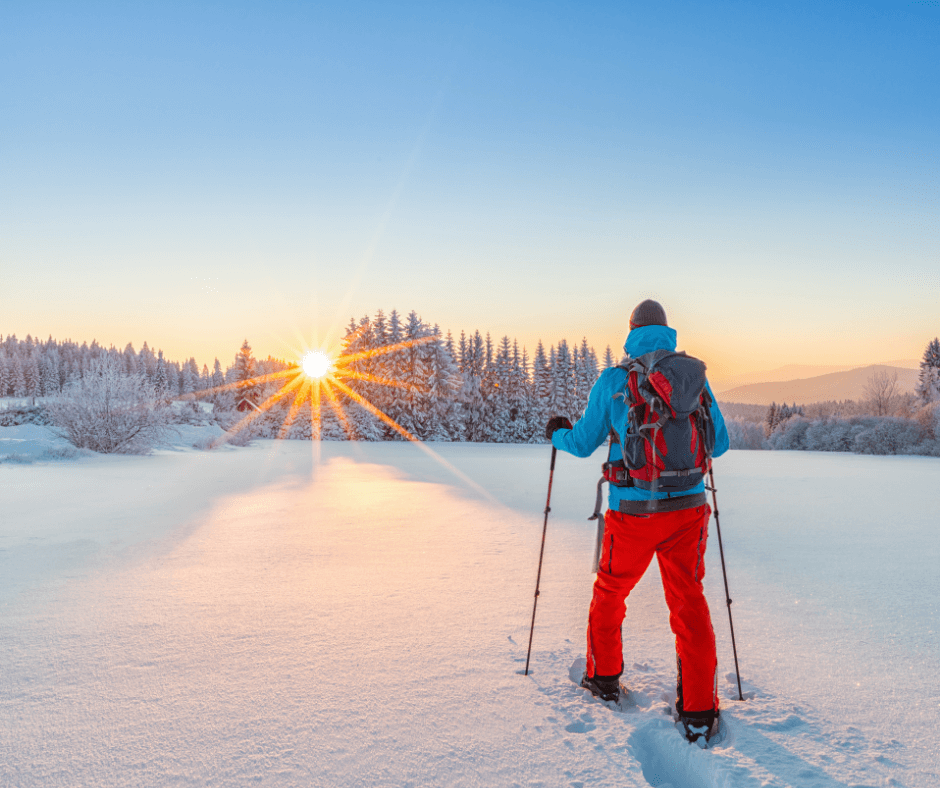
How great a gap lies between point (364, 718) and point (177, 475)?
13.2 meters

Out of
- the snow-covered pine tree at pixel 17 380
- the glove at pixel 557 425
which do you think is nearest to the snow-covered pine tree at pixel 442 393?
the glove at pixel 557 425

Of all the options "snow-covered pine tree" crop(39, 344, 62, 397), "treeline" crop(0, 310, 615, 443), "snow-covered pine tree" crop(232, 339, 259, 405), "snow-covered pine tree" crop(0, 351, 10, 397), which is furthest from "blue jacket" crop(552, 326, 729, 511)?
"snow-covered pine tree" crop(0, 351, 10, 397)

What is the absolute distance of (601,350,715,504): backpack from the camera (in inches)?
105

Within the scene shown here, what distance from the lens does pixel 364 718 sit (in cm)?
268

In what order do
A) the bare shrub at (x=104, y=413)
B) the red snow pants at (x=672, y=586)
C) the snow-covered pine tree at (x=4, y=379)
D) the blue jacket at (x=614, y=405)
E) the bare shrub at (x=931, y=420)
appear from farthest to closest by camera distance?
the snow-covered pine tree at (x=4, y=379) → the bare shrub at (x=931, y=420) → the bare shrub at (x=104, y=413) → the blue jacket at (x=614, y=405) → the red snow pants at (x=672, y=586)

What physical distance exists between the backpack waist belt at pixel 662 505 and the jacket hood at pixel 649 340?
0.81 m

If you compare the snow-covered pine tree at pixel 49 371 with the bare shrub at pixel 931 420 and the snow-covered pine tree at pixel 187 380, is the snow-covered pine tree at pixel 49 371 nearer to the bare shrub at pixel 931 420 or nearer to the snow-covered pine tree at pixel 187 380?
the snow-covered pine tree at pixel 187 380

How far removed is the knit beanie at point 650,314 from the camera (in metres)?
3.01

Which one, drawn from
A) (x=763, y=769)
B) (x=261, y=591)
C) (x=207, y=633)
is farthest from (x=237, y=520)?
(x=763, y=769)

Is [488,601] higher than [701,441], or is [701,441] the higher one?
[701,441]

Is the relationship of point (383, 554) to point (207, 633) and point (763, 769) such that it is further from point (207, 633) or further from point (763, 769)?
point (763, 769)

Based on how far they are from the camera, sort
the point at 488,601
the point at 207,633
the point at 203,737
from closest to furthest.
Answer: the point at 203,737, the point at 207,633, the point at 488,601

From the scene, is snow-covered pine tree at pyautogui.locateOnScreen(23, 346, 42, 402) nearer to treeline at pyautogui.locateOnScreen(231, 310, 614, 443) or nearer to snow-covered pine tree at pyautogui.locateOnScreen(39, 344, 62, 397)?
snow-covered pine tree at pyautogui.locateOnScreen(39, 344, 62, 397)

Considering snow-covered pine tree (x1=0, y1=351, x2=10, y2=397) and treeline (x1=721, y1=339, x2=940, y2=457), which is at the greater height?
snow-covered pine tree (x1=0, y1=351, x2=10, y2=397)
